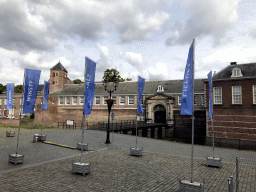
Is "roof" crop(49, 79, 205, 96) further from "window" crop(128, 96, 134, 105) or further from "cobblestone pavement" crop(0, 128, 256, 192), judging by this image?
"cobblestone pavement" crop(0, 128, 256, 192)

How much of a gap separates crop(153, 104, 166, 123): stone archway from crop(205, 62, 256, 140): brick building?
45.5 feet

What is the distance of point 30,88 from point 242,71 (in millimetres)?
24291

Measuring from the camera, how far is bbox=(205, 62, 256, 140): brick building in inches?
892

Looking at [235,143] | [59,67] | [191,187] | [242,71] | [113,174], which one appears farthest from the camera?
[59,67]

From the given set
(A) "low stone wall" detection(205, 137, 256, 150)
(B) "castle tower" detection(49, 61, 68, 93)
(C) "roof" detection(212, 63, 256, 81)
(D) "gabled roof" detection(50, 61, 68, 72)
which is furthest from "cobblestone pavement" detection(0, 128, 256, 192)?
(D) "gabled roof" detection(50, 61, 68, 72)

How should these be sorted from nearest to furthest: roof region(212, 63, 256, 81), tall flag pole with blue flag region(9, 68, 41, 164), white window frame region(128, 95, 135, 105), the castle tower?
tall flag pole with blue flag region(9, 68, 41, 164), roof region(212, 63, 256, 81), white window frame region(128, 95, 135, 105), the castle tower

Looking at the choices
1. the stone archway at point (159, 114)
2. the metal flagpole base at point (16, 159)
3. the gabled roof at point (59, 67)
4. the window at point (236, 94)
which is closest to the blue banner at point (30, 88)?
the metal flagpole base at point (16, 159)

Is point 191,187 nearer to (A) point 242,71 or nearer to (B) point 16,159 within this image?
(B) point 16,159

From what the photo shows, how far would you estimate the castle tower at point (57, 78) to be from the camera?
50.1 metres

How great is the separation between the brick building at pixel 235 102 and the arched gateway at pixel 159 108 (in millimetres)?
12390

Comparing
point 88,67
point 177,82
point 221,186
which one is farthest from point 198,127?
point 88,67

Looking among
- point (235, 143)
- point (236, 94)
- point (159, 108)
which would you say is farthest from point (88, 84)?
point (159, 108)

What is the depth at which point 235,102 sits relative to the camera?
2362 centimetres

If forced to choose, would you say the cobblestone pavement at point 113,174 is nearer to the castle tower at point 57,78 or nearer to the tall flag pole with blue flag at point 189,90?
the tall flag pole with blue flag at point 189,90
